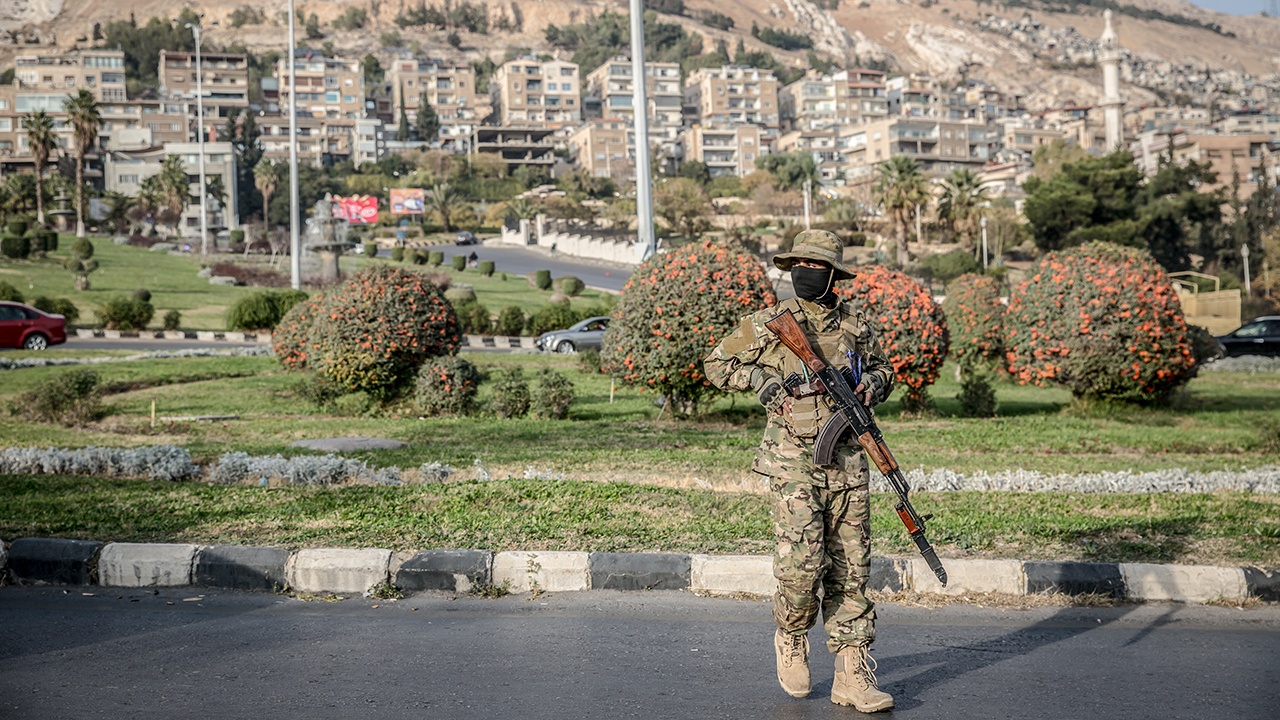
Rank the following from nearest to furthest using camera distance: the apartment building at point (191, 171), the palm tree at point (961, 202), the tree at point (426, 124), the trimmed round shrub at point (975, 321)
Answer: the trimmed round shrub at point (975, 321) → the palm tree at point (961, 202) → the apartment building at point (191, 171) → the tree at point (426, 124)

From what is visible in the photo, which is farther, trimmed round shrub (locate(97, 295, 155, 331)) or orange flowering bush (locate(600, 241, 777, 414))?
trimmed round shrub (locate(97, 295, 155, 331))

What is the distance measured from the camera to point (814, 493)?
4.88m

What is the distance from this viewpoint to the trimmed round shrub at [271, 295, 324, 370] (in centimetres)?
1984

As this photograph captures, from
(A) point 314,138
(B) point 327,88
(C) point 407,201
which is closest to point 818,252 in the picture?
(C) point 407,201

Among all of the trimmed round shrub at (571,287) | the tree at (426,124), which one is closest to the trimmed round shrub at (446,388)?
the trimmed round shrub at (571,287)

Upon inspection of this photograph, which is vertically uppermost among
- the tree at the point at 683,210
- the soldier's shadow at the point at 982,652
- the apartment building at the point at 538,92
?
the apartment building at the point at 538,92

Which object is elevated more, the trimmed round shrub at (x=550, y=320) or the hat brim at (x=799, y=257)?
the hat brim at (x=799, y=257)

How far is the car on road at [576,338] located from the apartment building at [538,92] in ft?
517

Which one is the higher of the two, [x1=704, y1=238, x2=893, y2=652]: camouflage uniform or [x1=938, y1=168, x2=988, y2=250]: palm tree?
[x1=938, y1=168, x2=988, y2=250]: palm tree

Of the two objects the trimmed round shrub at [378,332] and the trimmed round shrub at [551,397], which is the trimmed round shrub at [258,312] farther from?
the trimmed round shrub at [551,397]

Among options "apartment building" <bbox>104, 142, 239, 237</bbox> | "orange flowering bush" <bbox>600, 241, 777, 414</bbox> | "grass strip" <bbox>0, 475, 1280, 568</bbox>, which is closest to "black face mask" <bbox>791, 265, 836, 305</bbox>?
"grass strip" <bbox>0, 475, 1280, 568</bbox>

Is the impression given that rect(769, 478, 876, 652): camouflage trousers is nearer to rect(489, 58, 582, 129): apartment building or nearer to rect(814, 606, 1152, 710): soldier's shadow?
rect(814, 606, 1152, 710): soldier's shadow

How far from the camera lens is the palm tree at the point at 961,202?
82.3m

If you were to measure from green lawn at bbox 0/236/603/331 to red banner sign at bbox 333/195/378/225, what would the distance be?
35.5 metres
